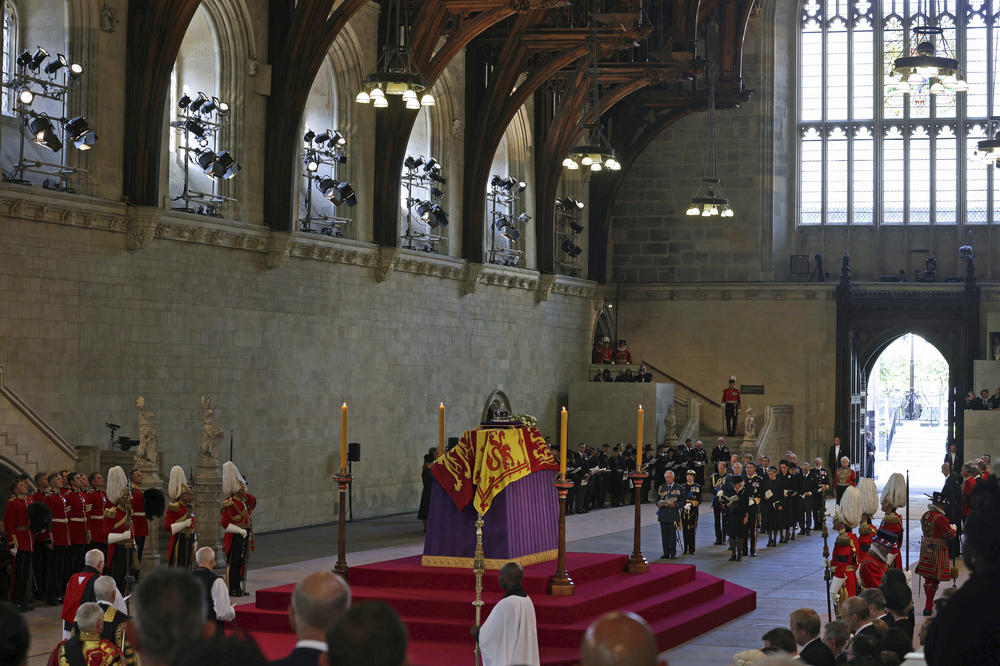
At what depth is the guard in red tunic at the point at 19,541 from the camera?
14117 millimetres

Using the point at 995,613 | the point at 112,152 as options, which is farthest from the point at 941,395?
the point at 995,613

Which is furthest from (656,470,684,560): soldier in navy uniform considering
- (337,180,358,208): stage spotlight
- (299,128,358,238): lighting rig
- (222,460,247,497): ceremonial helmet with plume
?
(299,128,358,238): lighting rig

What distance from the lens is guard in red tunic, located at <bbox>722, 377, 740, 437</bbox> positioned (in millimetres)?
32125

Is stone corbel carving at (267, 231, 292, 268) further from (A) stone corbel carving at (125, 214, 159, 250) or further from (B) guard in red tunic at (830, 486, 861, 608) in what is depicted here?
(B) guard in red tunic at (830, 486, 861, 608)

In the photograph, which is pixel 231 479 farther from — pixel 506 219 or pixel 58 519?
pixel 506 219

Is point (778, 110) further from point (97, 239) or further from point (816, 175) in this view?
point (97, 239)

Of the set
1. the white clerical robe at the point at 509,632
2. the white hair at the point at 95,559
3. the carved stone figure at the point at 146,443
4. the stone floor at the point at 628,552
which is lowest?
the stone floor at the point at 628,552

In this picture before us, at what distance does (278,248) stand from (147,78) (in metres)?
3.97

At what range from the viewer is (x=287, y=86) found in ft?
70.7

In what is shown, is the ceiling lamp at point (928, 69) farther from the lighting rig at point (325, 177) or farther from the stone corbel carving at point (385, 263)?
the stone corbel carving at point (385, 263)

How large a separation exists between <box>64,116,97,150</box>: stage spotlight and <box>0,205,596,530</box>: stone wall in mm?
1197

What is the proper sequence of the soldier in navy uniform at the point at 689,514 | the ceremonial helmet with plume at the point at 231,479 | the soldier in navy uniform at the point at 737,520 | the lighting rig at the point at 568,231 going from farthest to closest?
the lighting rig at the point at 568,231 → the soldier in navy uniform at the point at 689,514 → the soldier in navy uniform at the point at 737,520 → the ceremonial helmet with plume at the point at 231,479

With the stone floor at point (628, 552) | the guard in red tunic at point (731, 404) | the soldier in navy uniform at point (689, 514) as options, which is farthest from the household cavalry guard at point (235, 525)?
the guard in red tunic at point (731, 404)

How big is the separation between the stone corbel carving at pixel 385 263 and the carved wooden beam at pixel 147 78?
638cm
